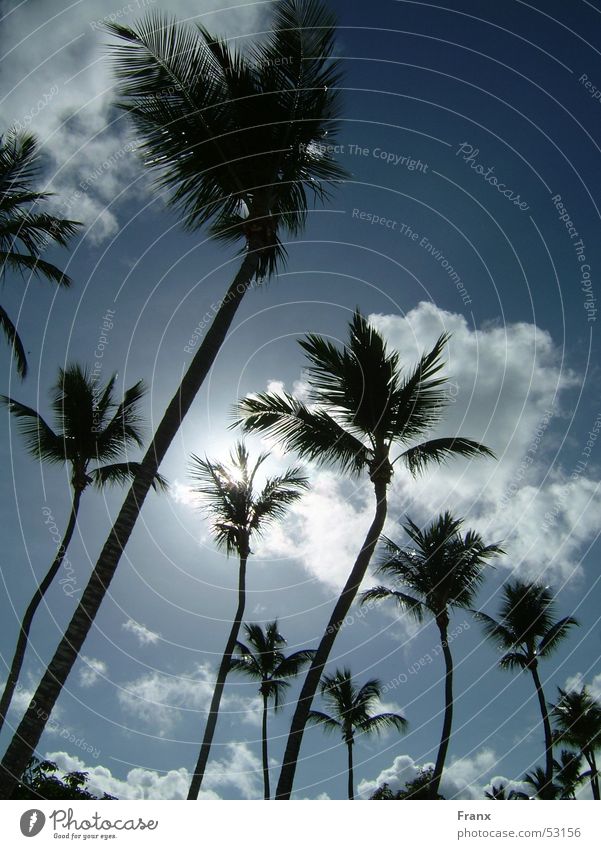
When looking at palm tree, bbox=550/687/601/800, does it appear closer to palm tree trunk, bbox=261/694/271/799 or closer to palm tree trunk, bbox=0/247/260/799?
palm tree trunk, bbox=261/694/271/799

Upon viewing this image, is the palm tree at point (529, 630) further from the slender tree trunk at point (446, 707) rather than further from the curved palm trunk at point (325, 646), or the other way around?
the curved palm trunk at point (325, 646)

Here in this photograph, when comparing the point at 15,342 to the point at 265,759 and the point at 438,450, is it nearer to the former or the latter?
the point at 438,450

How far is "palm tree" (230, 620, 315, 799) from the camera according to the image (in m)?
25.4

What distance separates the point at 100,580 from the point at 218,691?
11673mm

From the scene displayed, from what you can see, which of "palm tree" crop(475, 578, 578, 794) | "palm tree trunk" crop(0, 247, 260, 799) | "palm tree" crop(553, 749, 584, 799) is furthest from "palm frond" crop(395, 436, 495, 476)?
"palm tree" crop(553, 749, 584, 799)

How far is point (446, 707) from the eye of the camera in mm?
18266

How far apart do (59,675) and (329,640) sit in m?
5.06

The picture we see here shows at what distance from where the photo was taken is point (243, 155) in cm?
824

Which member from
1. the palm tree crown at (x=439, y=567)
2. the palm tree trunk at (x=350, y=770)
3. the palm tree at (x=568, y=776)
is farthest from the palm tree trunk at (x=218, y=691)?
the palm tree at (x=568, y=776)

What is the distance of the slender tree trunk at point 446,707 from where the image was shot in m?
17.8

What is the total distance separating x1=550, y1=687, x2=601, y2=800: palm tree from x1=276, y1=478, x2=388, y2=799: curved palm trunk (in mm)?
24362

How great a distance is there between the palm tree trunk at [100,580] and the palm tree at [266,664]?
2054cm

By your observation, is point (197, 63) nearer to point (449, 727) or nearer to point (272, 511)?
point (272, 511)
